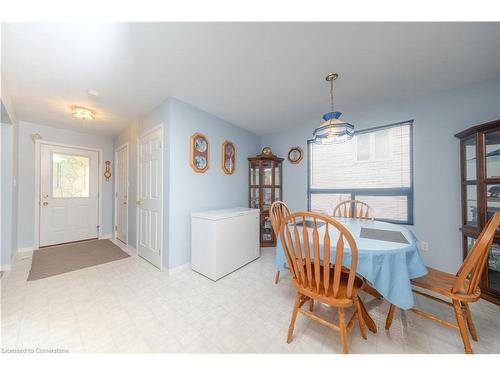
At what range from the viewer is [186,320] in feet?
4.71

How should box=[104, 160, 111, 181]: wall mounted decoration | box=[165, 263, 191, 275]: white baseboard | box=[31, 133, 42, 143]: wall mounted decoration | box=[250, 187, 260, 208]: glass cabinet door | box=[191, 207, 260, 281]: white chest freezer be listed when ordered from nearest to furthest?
1. box=[191, 207, 260, 281]: white chest freezer
2. box=[165, 263, 191, 275]: white baseboard
3. box=[31, 133, 42, 143]: wall mounted decoration
4. box=[250, 187, 260, 208]: glass cabinet door
5. box=[104, 160, 111, 181]: wall mounted decoration

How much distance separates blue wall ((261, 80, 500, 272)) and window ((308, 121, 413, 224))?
4.4 inches

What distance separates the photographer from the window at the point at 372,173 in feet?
7.73

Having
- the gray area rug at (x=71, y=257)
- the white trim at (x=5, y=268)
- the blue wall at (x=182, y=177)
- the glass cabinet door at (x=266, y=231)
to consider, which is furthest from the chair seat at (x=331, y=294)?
the white trim at (x=5, y=268)

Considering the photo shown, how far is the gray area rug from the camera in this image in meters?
2.32

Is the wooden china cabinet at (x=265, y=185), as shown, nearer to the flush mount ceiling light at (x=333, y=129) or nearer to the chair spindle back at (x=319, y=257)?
the flush mount ceiling light at (x=333, y=129)

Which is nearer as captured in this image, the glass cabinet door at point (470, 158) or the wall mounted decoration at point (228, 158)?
the glass cabinet door at point (470, 158)

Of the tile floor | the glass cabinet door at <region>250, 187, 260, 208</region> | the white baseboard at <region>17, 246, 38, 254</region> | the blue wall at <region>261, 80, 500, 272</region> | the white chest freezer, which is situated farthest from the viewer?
the glass cabinet door at <region>250, 187, 260, 208</region>

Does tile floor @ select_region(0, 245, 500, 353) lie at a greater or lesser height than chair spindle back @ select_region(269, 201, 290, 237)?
lesser

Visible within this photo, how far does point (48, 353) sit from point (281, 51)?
2.73 meters

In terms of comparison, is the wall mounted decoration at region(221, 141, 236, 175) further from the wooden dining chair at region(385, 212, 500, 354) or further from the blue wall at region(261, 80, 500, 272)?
the wooden dining chair at region(385, 212, 500, 354)

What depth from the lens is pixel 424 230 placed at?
2207 millimetres

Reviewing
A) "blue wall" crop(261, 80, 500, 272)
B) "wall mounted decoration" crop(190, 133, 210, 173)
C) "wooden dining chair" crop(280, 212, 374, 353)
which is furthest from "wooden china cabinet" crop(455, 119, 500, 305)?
"wall mounted decoration" crop(190, 133, 210, 173)
